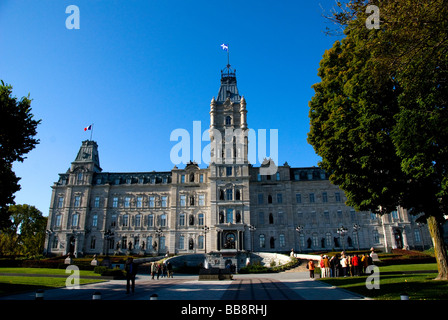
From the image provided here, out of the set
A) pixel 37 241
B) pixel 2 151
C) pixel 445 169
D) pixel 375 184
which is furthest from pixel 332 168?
pixel 37 241

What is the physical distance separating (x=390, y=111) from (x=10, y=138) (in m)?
24.2

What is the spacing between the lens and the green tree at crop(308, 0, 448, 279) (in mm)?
10171

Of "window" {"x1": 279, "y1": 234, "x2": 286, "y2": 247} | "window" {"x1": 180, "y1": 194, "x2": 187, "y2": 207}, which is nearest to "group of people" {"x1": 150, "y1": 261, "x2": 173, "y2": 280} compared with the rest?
"window" {"x1": 180, "y1": 194, "x2": 187, "y2": 207}

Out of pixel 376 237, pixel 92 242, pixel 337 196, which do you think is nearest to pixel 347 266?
pixel 337 196

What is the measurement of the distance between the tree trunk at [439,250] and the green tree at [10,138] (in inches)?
1056

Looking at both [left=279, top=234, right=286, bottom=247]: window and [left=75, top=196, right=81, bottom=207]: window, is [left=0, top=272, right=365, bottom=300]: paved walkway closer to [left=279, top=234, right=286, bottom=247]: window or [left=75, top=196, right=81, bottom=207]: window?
[left=279, top=234, right=286, bottom=247]: window

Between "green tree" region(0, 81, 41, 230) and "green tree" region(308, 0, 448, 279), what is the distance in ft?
66.8

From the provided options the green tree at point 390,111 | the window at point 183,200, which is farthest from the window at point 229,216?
the green tree at point 390,111

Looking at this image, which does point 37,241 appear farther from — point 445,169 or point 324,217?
point 445,169

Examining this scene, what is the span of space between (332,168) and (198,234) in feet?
130

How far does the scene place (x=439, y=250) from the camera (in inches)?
649

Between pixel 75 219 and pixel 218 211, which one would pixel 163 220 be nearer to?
pixel 218 211

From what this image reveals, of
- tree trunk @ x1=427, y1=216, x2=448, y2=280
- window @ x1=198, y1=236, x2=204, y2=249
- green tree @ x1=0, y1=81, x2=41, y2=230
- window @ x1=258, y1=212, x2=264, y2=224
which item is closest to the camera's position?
tree trunk @ x1=427, y1=216, x2=448, y2=280
